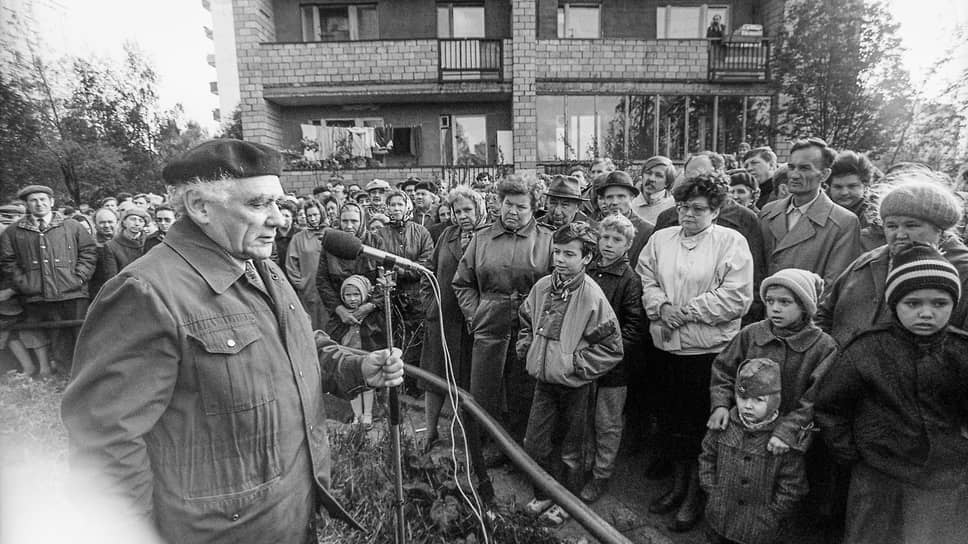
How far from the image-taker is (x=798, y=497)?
246 centimetres

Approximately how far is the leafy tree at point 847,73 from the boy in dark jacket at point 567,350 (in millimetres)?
12616

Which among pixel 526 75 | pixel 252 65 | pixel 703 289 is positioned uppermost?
pixel 252 65

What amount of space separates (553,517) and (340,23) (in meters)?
17.1

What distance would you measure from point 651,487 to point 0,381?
6.18 meters

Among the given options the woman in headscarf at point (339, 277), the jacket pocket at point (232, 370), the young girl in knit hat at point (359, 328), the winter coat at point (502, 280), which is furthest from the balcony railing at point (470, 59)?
the jacket pocket at point (232, 370)

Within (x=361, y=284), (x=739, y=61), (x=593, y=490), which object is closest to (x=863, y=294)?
(x=593, y=490)

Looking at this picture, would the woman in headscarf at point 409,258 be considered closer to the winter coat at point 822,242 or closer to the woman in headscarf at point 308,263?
the woman in headscarf at point 308,263

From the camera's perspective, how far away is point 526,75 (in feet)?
48.3

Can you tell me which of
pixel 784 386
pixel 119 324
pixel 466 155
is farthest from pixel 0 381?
pixel 466 155

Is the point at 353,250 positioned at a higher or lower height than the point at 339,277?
higher

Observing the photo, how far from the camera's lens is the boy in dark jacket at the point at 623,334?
3344 millimetres

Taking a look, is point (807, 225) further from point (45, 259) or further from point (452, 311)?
point (45, 259)

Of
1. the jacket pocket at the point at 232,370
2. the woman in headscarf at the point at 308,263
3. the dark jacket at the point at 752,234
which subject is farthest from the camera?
the woman in headscarf at the point at 308,263

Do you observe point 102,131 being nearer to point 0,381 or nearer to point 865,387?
point 0,381
